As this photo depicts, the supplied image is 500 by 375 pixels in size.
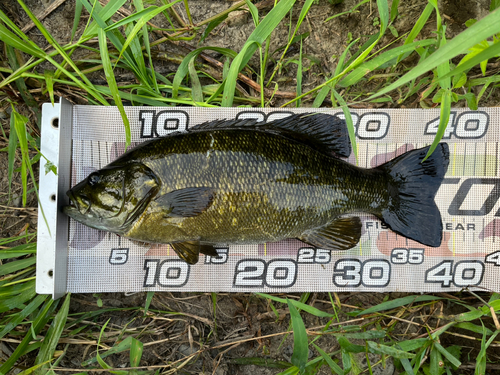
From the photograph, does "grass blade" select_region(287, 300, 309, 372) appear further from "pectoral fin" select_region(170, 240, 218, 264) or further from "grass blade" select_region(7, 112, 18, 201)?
"grass blade" select_region(7, 112, 18, 201)

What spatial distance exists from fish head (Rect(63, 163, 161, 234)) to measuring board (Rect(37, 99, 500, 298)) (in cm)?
44

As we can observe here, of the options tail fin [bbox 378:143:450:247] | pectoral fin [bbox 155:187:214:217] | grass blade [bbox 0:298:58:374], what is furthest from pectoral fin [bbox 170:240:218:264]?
tail fin [bbox 378:143:450:247]

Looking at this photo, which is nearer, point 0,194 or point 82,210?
point 82,210

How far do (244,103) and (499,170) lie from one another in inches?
87.6

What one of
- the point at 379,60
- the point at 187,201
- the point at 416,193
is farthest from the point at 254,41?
the point at 416,193

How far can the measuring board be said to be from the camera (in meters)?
2.61

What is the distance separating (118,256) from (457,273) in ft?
9.26

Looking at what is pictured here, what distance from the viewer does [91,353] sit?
2629mm

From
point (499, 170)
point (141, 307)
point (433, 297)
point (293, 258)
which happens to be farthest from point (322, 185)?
point (141, 307)

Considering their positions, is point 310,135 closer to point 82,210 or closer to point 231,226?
point 231,226

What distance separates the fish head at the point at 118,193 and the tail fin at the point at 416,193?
181 centimetres

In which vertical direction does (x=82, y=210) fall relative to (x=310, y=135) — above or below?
below

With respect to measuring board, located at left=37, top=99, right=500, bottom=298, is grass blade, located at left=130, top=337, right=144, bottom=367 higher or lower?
lower

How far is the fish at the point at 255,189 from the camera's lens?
221cm
